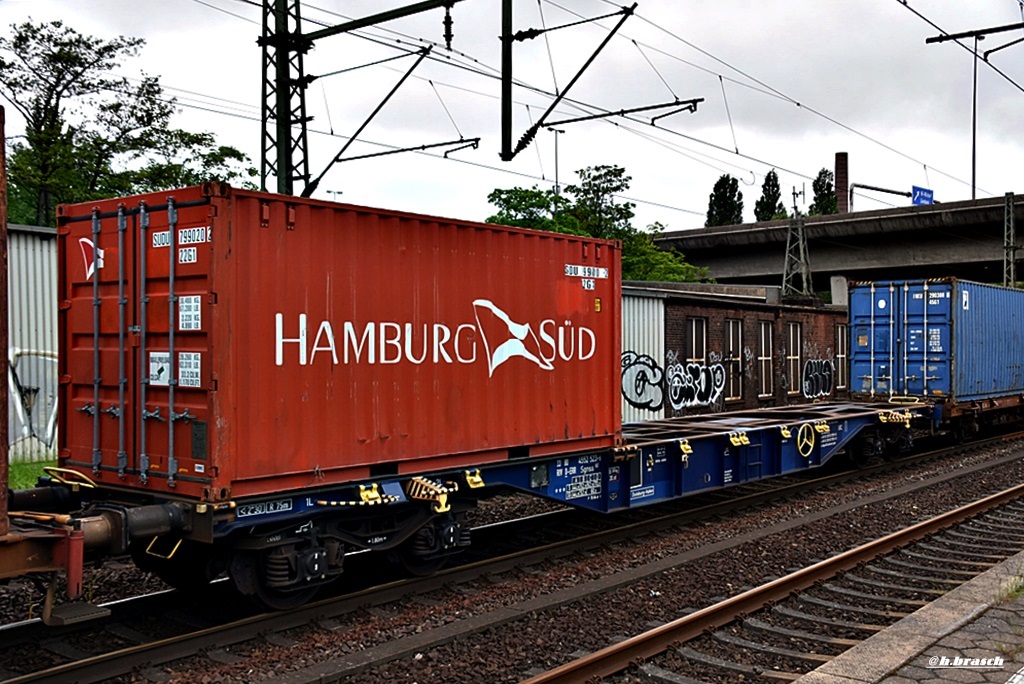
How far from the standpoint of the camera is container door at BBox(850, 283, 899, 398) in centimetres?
1972

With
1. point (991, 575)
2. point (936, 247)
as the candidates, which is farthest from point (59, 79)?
point (936, 247)

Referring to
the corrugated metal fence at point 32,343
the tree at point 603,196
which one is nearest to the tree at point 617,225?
the tree at point 603,196

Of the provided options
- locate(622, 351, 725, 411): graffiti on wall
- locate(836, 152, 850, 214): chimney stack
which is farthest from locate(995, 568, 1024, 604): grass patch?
locate(836, 152, 850, 214): chimney stack

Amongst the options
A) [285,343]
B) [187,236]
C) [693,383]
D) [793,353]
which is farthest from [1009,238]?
[187,236]

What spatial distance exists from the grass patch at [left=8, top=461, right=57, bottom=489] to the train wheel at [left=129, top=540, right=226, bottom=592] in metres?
5.01

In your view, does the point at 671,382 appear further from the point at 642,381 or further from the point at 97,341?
the point at 97,341

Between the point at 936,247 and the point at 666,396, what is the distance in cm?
2365

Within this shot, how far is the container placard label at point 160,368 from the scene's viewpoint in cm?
721

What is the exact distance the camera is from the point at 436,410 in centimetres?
851

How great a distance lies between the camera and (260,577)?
7551 millimetres

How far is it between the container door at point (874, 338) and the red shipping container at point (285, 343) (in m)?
12.8

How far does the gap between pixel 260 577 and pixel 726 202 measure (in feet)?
319

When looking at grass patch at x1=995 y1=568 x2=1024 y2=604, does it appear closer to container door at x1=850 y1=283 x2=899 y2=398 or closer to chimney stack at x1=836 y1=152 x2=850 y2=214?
container door at x1=850 y1=283 x2=899 y2=398

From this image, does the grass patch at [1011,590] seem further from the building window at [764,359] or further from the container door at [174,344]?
the building window at [764,359]
